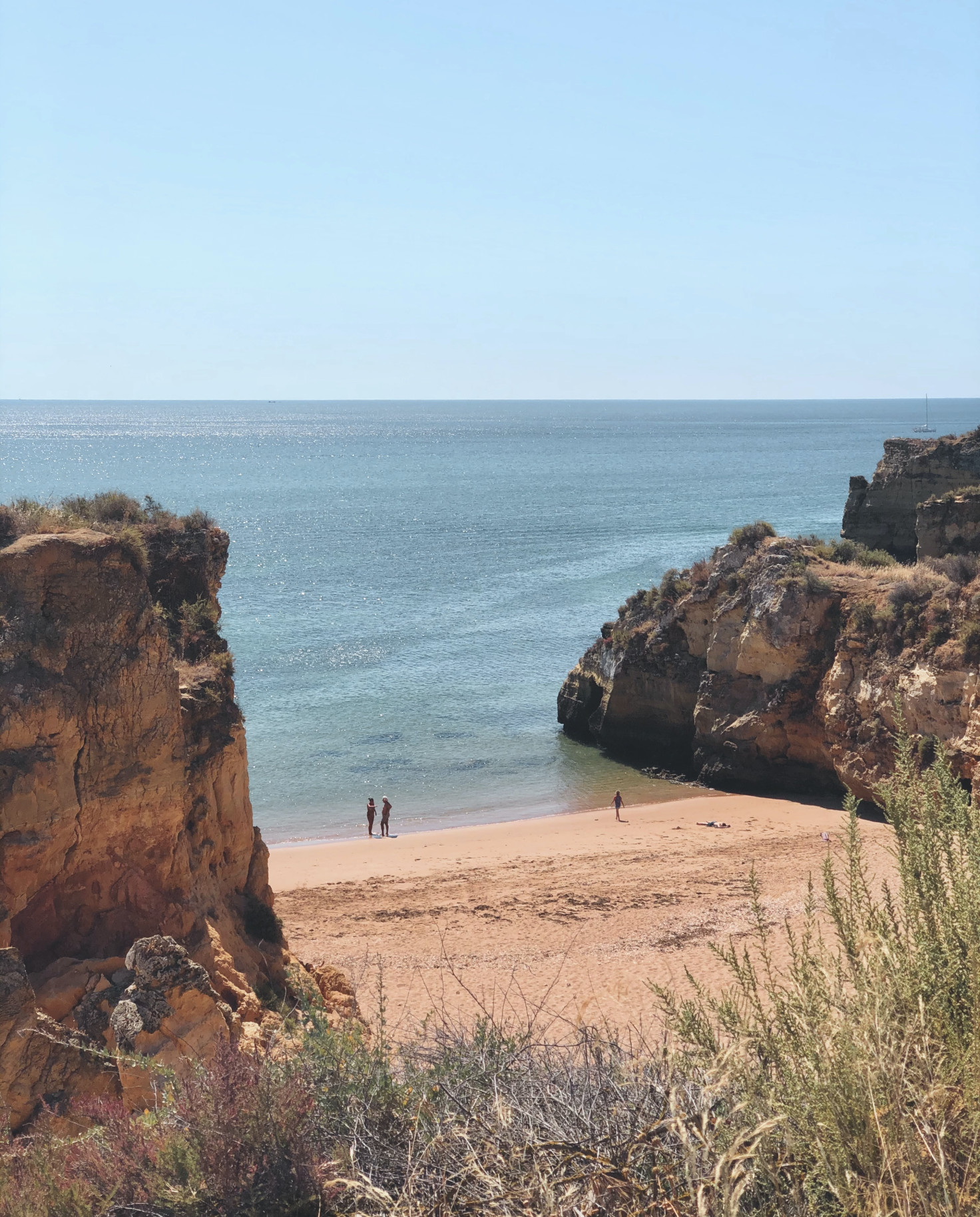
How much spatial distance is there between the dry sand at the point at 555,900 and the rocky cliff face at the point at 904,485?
19881 millimetres

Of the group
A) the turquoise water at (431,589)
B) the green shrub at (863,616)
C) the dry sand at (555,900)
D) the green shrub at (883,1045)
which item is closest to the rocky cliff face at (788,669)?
the green shrub at (863,616)

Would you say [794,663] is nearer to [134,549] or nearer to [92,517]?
[92,517]

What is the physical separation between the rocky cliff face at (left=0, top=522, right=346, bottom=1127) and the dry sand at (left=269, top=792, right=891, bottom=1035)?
3.30m

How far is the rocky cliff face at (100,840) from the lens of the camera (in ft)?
25.5

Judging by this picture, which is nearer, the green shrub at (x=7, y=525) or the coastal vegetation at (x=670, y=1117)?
the coastal vegetation at (x=670, y=1117)

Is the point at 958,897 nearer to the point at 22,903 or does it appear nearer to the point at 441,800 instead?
the point at 22,903

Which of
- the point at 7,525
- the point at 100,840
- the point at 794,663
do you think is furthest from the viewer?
the point at 794,663

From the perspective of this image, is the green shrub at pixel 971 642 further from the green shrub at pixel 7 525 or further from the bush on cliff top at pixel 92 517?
the green shrub at pixel 7 525

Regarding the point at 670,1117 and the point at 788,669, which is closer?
the point at 670,1117

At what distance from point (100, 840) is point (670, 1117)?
6.28 m

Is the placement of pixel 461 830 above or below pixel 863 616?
below

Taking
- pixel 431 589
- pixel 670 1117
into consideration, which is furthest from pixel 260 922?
pixel 431 589

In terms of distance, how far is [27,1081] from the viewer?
7.08 meters

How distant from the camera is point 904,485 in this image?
41.6 m
